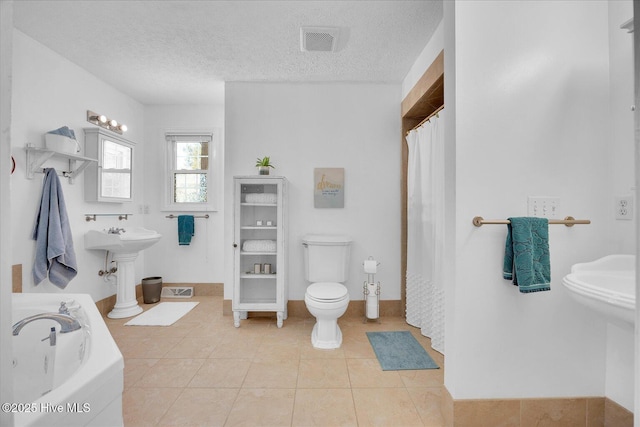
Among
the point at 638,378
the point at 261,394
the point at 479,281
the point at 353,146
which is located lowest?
the point at 261,394

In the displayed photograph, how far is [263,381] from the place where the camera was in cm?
205

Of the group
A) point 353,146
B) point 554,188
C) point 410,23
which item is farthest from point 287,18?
point 554,188

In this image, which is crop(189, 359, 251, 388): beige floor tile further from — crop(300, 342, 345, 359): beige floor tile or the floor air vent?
the floor air vent

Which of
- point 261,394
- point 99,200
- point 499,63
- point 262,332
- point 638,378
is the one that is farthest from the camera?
point 99,200

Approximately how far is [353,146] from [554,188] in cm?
199

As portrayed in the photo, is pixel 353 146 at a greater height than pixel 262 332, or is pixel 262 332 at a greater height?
pixel 353 146

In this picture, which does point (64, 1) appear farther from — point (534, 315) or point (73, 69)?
point (534, 315)

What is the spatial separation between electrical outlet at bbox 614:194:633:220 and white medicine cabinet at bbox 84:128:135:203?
4.10 meters

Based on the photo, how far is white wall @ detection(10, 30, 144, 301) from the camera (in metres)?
2.40

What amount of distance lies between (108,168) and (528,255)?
3819mm

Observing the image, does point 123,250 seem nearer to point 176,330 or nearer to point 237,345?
point 176,330

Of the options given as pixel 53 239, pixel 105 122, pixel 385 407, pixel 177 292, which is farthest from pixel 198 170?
pixel 385 407

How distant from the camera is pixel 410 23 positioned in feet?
7.48

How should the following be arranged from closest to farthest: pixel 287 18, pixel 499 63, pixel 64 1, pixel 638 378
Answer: pixel 638 378 → pixel 499 63 → pixel 64 1 → pixel 287 18
